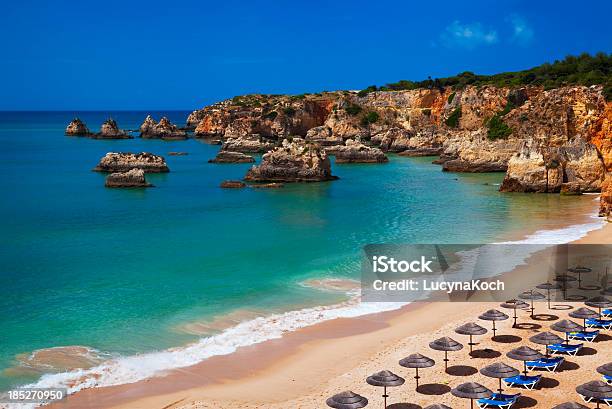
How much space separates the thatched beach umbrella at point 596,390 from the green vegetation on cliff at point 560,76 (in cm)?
6121

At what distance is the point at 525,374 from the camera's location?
52.9 feet

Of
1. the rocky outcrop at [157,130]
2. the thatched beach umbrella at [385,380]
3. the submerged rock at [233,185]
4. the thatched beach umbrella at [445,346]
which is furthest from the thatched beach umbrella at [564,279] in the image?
the rocky outcrop at [157,130]

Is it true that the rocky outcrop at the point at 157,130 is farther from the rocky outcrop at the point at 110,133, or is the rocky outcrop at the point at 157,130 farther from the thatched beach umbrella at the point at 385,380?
the thatched beach umbrella at the point at 385,380

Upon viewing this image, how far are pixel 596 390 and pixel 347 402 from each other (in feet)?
17.3

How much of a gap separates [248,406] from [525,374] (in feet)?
22.2

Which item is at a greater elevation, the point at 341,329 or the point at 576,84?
the point at 576,84

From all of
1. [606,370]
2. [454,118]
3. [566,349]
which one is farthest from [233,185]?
[454,118]

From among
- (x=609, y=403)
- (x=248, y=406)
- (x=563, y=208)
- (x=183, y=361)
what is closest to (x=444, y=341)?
(x=609, y=403)

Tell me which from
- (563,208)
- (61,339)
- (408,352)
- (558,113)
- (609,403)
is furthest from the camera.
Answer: (558,113)

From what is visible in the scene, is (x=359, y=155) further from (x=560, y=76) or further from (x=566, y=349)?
(x=566, y=349)

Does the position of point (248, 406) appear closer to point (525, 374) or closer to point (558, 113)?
point (525, 374)

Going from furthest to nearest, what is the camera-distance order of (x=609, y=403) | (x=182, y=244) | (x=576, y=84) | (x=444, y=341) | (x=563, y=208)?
(x=576, y=84)
(x=563, y=208)
(x=182, y=244)
(x=444, y=341)
(x=609, y=403)

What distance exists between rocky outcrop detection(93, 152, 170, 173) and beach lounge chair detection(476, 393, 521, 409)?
56.8 meters

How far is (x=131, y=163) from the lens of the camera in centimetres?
6694
